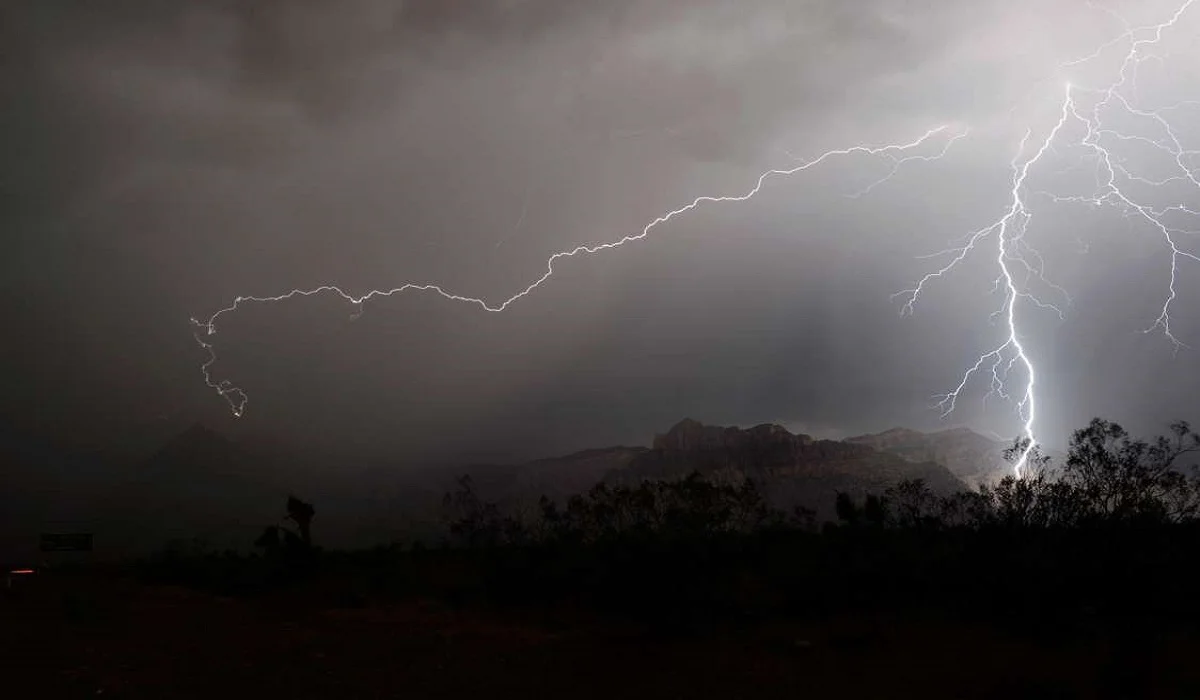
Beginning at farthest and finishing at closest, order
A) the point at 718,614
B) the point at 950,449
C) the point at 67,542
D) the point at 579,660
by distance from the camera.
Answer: the point at 950,449, the point at 67,542, the point at 718,614, the point at 579,660

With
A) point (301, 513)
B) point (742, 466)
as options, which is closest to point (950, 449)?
point (742, 466)

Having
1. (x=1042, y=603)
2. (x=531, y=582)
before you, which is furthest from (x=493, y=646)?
(x=1042, y=603)

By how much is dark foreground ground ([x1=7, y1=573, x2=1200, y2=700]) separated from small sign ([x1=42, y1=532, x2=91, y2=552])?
348 inches

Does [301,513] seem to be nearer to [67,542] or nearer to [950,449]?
[67,542]

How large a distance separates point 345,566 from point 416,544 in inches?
341

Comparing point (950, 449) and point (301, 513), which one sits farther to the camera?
point (950, 449)

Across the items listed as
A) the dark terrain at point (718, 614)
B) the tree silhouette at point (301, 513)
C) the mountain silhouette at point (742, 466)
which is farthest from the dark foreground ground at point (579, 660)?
the mountain silhouette at point (742, 466)

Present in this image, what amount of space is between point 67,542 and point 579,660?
61.2 ft

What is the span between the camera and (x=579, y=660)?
10398 mm

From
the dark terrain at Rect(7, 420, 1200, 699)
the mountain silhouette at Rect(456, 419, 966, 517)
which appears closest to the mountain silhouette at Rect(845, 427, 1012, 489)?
the mountain silhouette at Rect(456, 419, 966, 517)

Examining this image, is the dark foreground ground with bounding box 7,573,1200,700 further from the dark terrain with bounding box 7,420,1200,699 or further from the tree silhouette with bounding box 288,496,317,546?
the tree silhouette with bounding box 288,496,317,546

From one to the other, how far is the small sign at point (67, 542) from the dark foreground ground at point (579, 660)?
883cm

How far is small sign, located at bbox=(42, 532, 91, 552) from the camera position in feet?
69.2

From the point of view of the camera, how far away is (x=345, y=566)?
21359mm
